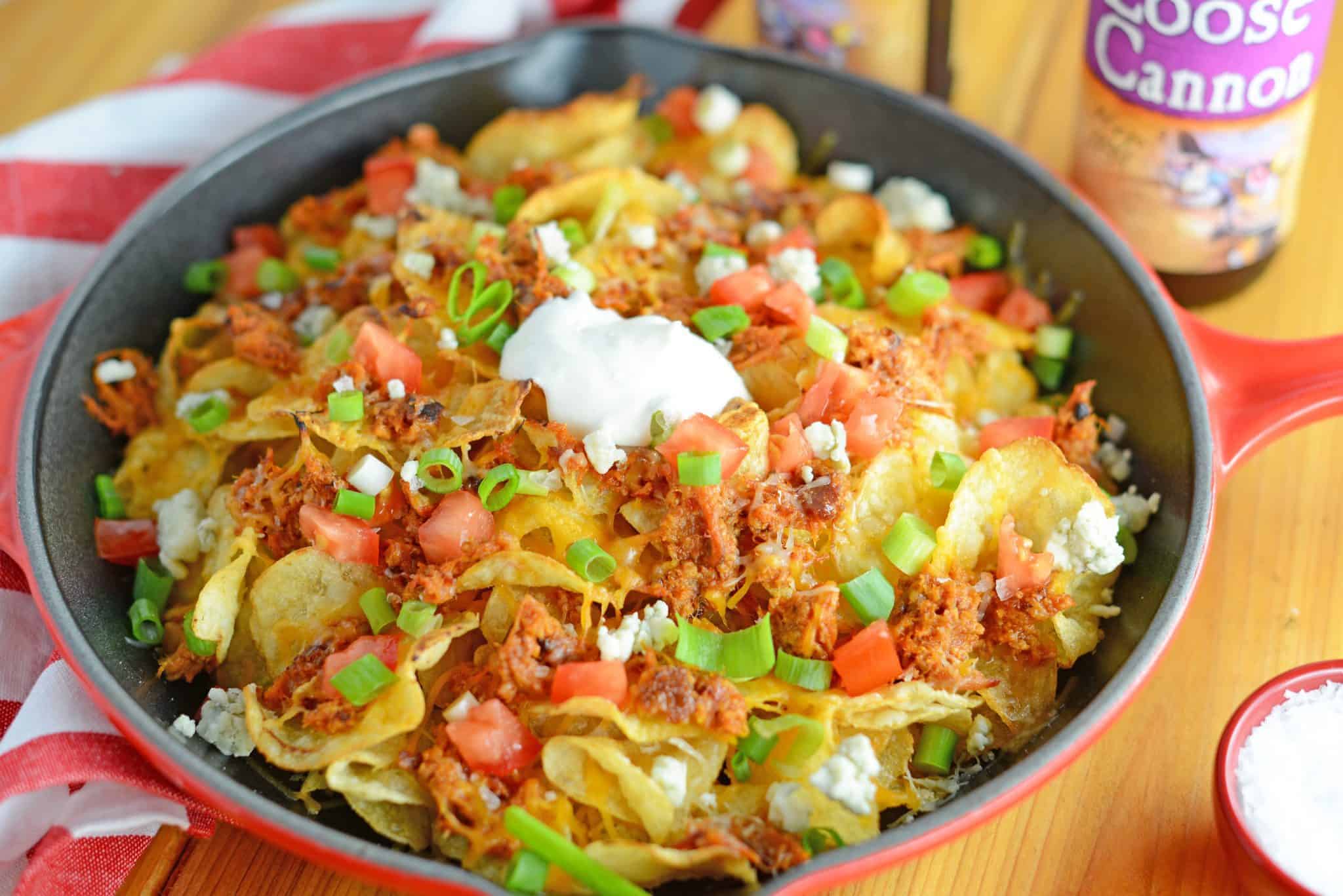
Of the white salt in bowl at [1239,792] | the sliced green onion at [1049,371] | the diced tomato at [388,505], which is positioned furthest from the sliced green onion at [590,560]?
the sliced green onion at [1049,371]

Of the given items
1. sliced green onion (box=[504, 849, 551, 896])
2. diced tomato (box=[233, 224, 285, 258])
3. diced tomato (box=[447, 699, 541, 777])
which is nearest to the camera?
sliced green onion (box=[504, 849, 551, 896])

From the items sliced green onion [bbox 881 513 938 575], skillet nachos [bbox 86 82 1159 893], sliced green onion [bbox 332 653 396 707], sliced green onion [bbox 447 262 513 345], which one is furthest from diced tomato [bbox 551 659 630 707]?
sliced green onion [bbox 447 262 513 345]

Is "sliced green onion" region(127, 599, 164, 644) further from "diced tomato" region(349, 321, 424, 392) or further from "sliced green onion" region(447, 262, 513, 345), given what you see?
"sliced green onion" region(447, 262, 513, 345)

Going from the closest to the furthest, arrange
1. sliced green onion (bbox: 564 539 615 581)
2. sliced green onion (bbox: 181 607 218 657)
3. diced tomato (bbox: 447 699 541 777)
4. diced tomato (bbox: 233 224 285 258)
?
diced tomato (bbox: 447 699 541 777) → sliced green onion (bbox: 564 539 615 581) → sliced green onion (bbox: 181 607 218 657) → diced tomato (bbox: 233 224 285 258)

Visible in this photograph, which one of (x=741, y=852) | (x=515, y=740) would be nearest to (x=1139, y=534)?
(x=741, y=852)

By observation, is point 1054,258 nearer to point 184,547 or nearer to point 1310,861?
point 1310,861

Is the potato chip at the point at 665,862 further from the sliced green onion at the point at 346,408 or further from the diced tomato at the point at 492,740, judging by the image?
the sliced green onion at the point at 346,408
